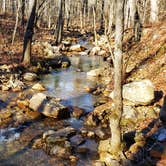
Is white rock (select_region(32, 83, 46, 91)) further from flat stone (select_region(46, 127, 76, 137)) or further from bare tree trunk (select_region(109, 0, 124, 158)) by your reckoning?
bare tree trunk (select_region(109, 0, 124, 158))

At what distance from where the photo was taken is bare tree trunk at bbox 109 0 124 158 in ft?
26.7

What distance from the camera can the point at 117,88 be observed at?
28.0 feet

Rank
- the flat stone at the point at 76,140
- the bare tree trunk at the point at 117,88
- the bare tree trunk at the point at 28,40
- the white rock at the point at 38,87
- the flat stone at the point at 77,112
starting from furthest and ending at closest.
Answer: the bare tree trunk at the point at 28,40, the white rock at the point at 38,87, the flat stone at the point at 77,112, the flat stone at the point at 76,140, the bare tree trunk at the point at 117,88

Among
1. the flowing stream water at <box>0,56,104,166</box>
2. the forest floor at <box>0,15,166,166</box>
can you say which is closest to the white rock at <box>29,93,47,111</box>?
the flowing stream water at <box>0,56,104,166</box>

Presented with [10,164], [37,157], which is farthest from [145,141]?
[10,164]

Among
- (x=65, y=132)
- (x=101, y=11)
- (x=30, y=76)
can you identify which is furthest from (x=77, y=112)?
(x=101, y=11)

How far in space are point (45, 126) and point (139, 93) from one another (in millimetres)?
3351

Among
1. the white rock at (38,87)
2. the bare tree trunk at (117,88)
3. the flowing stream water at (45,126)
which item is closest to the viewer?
the bare tree trunk at (117,88)

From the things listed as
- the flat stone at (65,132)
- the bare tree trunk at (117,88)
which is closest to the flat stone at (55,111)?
the flat stone at (65,132)

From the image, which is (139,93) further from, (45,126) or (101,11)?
(101,11)

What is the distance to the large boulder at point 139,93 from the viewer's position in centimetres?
1178

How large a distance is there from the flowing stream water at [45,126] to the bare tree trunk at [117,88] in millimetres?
918

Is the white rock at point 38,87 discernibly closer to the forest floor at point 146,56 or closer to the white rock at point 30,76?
the white rock at point 30,76

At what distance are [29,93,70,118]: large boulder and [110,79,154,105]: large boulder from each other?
2.26 m
